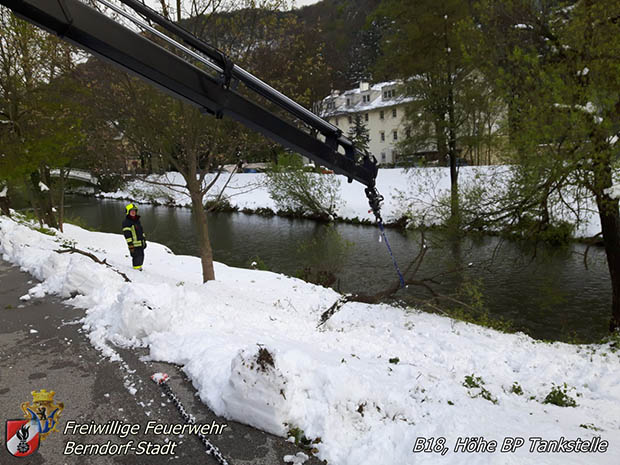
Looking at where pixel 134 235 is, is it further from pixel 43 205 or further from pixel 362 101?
pixel 362 101

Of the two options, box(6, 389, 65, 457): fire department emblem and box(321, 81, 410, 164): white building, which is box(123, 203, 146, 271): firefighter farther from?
box(321, 81, 410, 164): white building

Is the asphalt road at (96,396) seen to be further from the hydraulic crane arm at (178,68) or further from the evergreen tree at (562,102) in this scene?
the evergreen tree at (562,102)

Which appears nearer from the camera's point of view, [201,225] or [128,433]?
[128,433]

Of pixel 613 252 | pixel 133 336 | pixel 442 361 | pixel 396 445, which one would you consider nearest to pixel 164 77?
pixel 133 336

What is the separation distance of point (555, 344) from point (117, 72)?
10588 mm

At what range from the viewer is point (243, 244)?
2128cm

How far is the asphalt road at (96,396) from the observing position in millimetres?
3176

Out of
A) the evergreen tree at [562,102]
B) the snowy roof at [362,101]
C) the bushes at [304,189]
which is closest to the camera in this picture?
the evergreen tree at [562,102]

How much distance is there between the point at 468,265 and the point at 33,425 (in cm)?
844

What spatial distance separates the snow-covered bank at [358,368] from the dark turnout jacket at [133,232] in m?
0.90

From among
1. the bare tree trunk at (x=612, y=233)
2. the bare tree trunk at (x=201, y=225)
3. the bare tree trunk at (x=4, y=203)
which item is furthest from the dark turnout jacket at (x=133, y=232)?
the bare tree trunk at (x=4, y=203)

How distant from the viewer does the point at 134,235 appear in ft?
33.7

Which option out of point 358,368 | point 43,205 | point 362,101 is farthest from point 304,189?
point 362,101

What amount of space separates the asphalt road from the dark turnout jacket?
4201 millimetres
